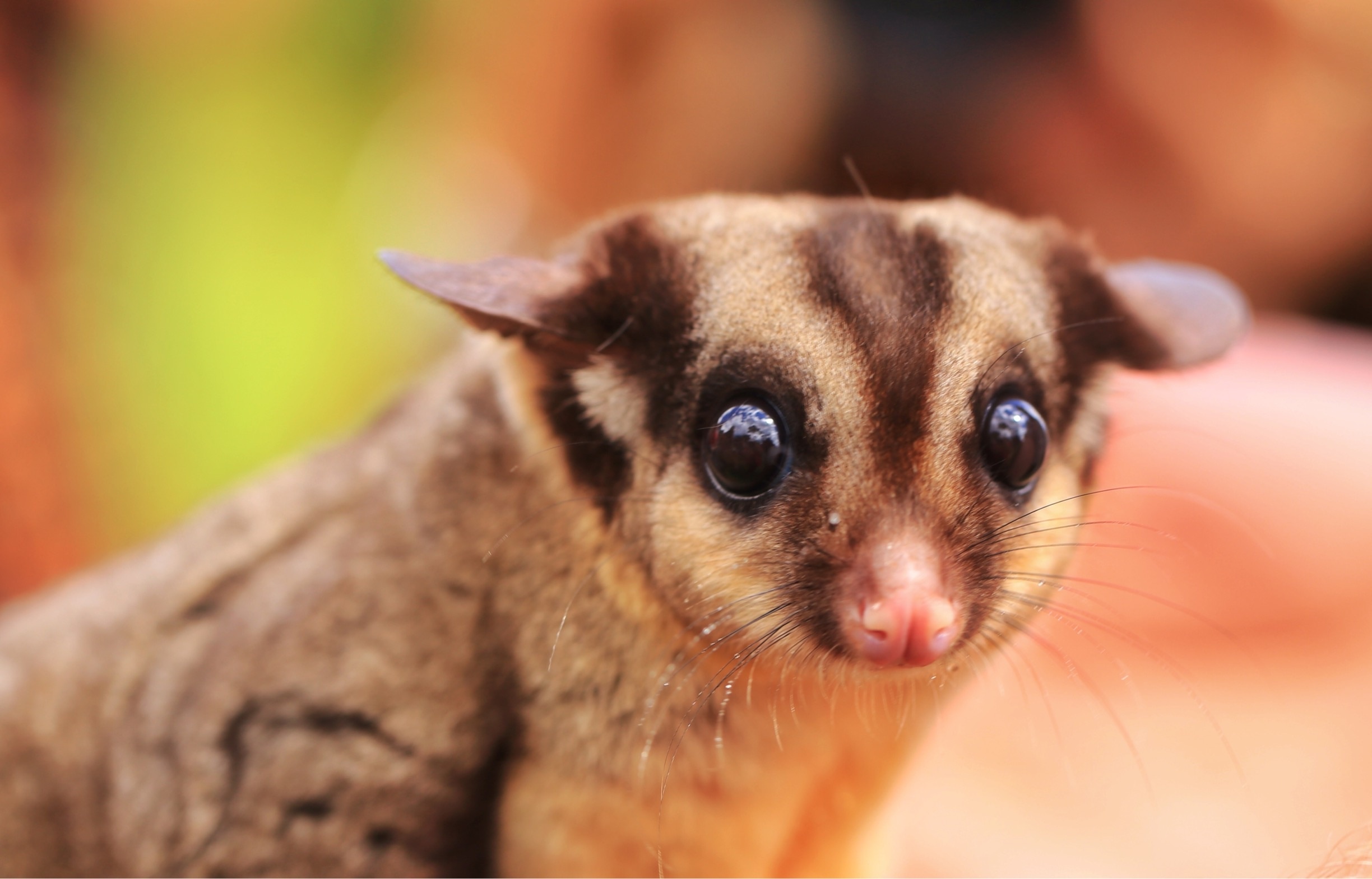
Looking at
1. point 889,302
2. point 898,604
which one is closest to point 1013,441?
point 889,302

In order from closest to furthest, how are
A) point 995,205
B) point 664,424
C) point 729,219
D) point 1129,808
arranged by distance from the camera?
point 664,424, point 729,219, point 995,205, point 1129,808

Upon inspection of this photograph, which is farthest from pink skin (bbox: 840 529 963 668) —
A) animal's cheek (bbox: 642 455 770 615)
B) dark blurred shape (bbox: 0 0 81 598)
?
dark blurred shape (bbox: 0 0 81 598)

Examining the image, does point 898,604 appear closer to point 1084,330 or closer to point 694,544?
point 694,544

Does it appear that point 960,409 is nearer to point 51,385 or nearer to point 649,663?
point 649,663

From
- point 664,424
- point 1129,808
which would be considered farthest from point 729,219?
point 1129,808

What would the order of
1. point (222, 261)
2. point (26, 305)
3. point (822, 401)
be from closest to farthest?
point (822, 401), point (26, 305), point (222, 261)

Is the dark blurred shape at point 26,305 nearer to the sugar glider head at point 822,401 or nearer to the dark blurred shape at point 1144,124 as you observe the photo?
the dark blurred shape at point 1144,124

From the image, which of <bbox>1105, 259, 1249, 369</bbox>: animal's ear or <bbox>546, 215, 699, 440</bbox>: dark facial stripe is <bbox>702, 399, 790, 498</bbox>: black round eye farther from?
<bbox>1105, 259, 1249, 369</bbox>: animal's ear
